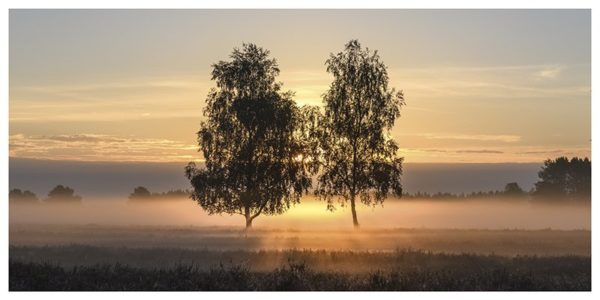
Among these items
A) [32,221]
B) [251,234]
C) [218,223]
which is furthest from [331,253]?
[32,221]

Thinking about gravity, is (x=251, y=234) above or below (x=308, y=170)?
below

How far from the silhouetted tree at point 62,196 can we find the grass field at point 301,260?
168 feet

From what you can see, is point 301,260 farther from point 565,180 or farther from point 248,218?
point 565,180

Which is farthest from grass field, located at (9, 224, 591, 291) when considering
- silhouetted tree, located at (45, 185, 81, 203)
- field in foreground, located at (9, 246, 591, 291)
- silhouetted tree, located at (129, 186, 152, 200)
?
silhouetted tree, located at (45, 185, 81, 203)

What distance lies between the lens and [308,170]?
47031 millimetres

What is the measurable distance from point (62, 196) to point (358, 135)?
61.1 meters

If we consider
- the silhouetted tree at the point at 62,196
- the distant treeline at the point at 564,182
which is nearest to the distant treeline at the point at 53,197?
the silhouetted tree at the point at 62,196

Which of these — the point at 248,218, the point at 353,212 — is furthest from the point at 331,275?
the point at 248,218

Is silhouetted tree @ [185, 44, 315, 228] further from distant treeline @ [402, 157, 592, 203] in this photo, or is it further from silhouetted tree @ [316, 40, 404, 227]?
distant treeline @ [402, 157, 592, 203]

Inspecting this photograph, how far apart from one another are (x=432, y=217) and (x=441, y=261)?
3511cm

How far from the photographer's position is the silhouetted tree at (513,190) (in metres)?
99.8

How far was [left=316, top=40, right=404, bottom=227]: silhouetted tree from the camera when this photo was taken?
4550 cm
